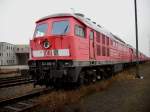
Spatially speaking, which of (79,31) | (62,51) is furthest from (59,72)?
(79,31)

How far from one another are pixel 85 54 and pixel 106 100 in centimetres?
327

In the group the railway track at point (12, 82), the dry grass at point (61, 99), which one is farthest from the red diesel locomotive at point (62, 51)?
the railway track at point (12, 82)

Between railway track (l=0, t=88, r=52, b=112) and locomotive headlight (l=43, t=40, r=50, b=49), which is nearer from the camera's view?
railway track (l=0, t=88, r=52, b=112)

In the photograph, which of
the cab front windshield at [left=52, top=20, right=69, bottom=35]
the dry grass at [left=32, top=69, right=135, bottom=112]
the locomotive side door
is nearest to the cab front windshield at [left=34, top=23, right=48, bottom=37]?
the cab front windshield at [left=52, top=20, right=69, bottom=35]

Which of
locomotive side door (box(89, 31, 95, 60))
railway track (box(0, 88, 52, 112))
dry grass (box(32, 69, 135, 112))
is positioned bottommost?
railway track (box(0, 88, 52, 112))

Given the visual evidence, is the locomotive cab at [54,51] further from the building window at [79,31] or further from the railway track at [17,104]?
the railway track at [17,104]

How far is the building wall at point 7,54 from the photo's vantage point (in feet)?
266

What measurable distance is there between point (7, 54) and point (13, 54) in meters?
5.30

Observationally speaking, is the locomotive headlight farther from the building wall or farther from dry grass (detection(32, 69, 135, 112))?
the building wall

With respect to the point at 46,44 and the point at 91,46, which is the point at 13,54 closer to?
the point at 91,46

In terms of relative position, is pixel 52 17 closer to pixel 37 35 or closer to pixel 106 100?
pixel 37 35

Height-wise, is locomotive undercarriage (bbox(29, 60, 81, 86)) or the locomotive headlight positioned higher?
the locomotive headlight

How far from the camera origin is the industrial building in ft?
269

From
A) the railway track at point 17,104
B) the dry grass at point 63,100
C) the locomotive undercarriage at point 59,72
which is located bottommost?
the railway track at point 17,104
